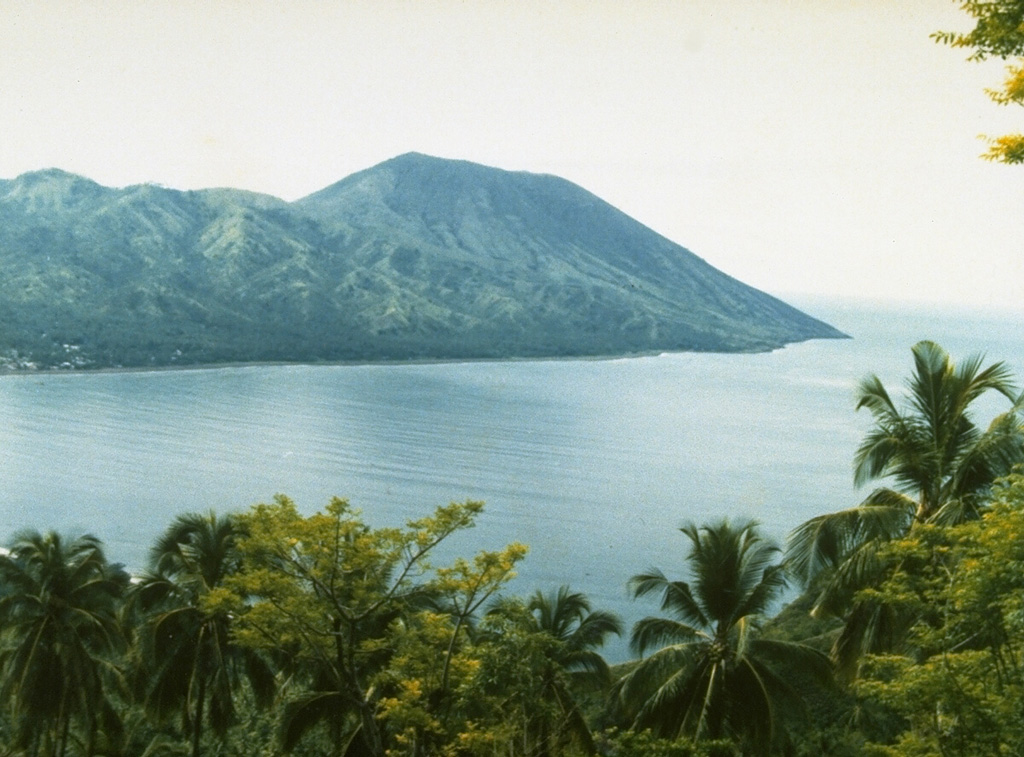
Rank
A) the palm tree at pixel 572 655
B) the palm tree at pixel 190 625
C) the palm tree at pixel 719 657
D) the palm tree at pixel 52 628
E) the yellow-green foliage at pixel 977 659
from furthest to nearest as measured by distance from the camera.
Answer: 1. the palm tree at pixel 52 628
2. the palm tree at pixel 190 625
3. the palm tree at pixel 572 655
4. the palm tree at pixel 719 657
5. the yellow-green foliage at pixel 977 659

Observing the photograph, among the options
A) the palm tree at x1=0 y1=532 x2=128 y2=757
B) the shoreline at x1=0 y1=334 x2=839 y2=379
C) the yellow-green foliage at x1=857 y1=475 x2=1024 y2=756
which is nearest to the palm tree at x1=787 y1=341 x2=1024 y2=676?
the yellow-green foliage at x1=857 y1=475 x2=1024 y2=756

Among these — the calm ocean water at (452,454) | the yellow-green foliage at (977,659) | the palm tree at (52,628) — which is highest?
the yellow-green foliage at (977,659)

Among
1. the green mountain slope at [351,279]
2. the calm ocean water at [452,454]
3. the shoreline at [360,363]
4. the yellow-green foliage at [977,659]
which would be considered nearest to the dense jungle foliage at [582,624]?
the yellow-green foliage at [977,659]

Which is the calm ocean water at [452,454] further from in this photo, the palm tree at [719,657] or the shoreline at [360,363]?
the palm tree at [719,657]

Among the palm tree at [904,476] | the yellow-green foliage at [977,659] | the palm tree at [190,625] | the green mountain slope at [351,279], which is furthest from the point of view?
the green mountain slope at [351,279]

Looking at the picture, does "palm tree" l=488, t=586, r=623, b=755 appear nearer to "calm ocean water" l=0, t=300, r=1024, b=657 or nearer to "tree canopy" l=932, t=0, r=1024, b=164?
"tree canopy" l=932, t=0, r=1024, b=164

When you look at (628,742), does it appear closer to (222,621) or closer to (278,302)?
(222,621)

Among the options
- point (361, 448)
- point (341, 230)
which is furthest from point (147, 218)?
point (361, 448)
